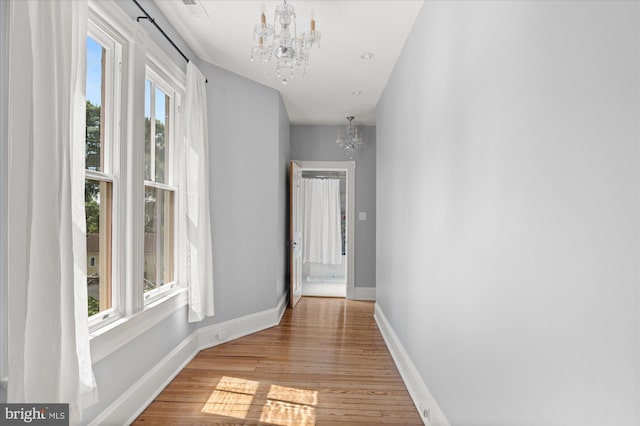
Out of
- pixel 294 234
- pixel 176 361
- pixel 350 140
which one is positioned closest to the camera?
pixel 176 361

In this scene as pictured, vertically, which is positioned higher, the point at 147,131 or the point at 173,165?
the point at 147,131

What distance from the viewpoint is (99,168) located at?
2.10 metres

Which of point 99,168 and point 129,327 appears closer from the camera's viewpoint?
point 99,168

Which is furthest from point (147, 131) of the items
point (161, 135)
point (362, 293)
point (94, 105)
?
point (362, 293)

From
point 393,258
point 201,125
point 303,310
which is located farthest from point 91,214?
point 303,310

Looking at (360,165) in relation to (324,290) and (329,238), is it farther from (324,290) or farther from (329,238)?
(324,290)

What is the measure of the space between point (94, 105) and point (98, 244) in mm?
785

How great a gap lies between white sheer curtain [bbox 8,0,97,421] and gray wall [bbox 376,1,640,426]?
5.54 feet

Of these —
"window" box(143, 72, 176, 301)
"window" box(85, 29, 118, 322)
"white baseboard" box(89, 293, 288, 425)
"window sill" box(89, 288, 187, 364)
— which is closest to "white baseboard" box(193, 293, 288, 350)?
"white baseboard" box(89, 293, 288, 425)

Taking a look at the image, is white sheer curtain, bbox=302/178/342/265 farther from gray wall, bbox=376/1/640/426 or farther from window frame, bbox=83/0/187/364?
gray wall, bbox=376/1/640/426

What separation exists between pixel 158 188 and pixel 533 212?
2.57 m

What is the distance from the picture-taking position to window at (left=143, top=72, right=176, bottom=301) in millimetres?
2684

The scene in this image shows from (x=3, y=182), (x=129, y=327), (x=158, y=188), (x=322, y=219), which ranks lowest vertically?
(x=129, y=327)

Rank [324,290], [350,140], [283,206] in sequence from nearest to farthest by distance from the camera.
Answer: [283,206] < [350,140] < [324,290]
